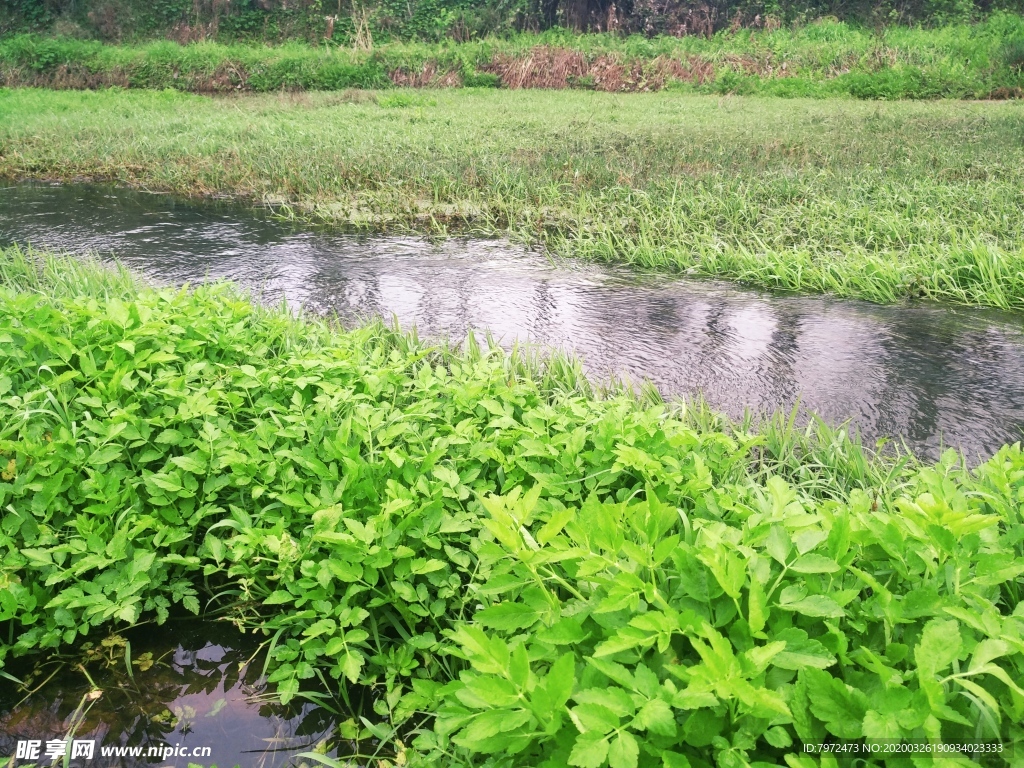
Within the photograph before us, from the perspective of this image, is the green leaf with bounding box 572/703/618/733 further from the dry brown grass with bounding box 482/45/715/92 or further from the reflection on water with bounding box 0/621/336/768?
the dry brown grass with bounding box 482/45/715/92

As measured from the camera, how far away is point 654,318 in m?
4.75

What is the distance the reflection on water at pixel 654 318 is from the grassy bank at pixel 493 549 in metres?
0.69

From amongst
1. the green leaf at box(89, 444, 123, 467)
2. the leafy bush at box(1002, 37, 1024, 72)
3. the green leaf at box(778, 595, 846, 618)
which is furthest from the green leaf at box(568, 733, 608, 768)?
the leafy bush at box(1002, 37, 1024, 72)

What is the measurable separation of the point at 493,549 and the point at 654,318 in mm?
3458

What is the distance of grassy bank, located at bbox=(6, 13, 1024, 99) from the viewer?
16.6 metres

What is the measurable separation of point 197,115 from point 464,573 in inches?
475

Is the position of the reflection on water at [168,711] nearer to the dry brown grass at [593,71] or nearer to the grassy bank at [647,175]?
the grassy bank at [647,175]

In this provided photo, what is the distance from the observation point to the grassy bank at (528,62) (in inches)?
652

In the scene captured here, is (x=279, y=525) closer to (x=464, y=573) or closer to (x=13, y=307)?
(x=464, y=573)

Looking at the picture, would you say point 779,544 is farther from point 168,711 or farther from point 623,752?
point 168,711

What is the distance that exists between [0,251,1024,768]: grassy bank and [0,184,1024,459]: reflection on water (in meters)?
0.69

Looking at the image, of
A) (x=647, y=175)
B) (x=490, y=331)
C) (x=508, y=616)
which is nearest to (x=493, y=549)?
(x=508, y=616)

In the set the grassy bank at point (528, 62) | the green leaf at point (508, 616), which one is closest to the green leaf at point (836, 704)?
the green leaf at point (508, 616)

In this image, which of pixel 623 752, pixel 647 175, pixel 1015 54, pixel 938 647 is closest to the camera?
pixel 623 752
